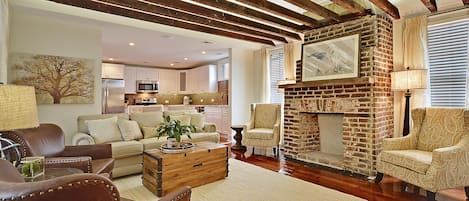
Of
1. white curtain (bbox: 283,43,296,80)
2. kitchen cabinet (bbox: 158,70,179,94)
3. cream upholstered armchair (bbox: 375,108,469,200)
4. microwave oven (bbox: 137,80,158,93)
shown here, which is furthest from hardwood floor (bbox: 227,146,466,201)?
kitchen cabinet (bbox: 158,70,179,94)

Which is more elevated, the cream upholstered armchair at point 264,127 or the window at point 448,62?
the window at point 448,62

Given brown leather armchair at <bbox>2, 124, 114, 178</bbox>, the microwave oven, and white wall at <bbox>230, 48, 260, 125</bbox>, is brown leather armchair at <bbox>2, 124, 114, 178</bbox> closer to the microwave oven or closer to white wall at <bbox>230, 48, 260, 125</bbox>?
white wall at <bbox>230, 48, 260, 125</bbox>

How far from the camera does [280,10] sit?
3.75m

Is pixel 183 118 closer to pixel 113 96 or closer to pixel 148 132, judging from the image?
pixel 148 132

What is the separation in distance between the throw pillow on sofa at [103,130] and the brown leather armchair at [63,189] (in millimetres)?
3041

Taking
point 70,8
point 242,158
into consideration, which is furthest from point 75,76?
point 242,158

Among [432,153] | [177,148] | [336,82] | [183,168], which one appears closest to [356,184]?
[432,153]

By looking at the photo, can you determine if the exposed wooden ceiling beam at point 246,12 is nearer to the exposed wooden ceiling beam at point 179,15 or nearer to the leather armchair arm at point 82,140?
the exposed wooden ceiling beam at point 179,15

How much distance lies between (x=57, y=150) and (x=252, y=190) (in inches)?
87.1

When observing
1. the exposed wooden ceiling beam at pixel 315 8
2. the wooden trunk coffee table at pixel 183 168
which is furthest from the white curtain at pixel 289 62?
the wooden trunk coffee table at pixel 183 168

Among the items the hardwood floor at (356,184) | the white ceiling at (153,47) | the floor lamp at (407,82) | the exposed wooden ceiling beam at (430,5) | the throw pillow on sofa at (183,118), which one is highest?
the white ceiling at (153,47)

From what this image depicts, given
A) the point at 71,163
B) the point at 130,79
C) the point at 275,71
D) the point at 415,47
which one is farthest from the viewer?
the point at 130,79

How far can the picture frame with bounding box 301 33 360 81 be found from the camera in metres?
3.89

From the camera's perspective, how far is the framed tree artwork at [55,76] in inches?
160
